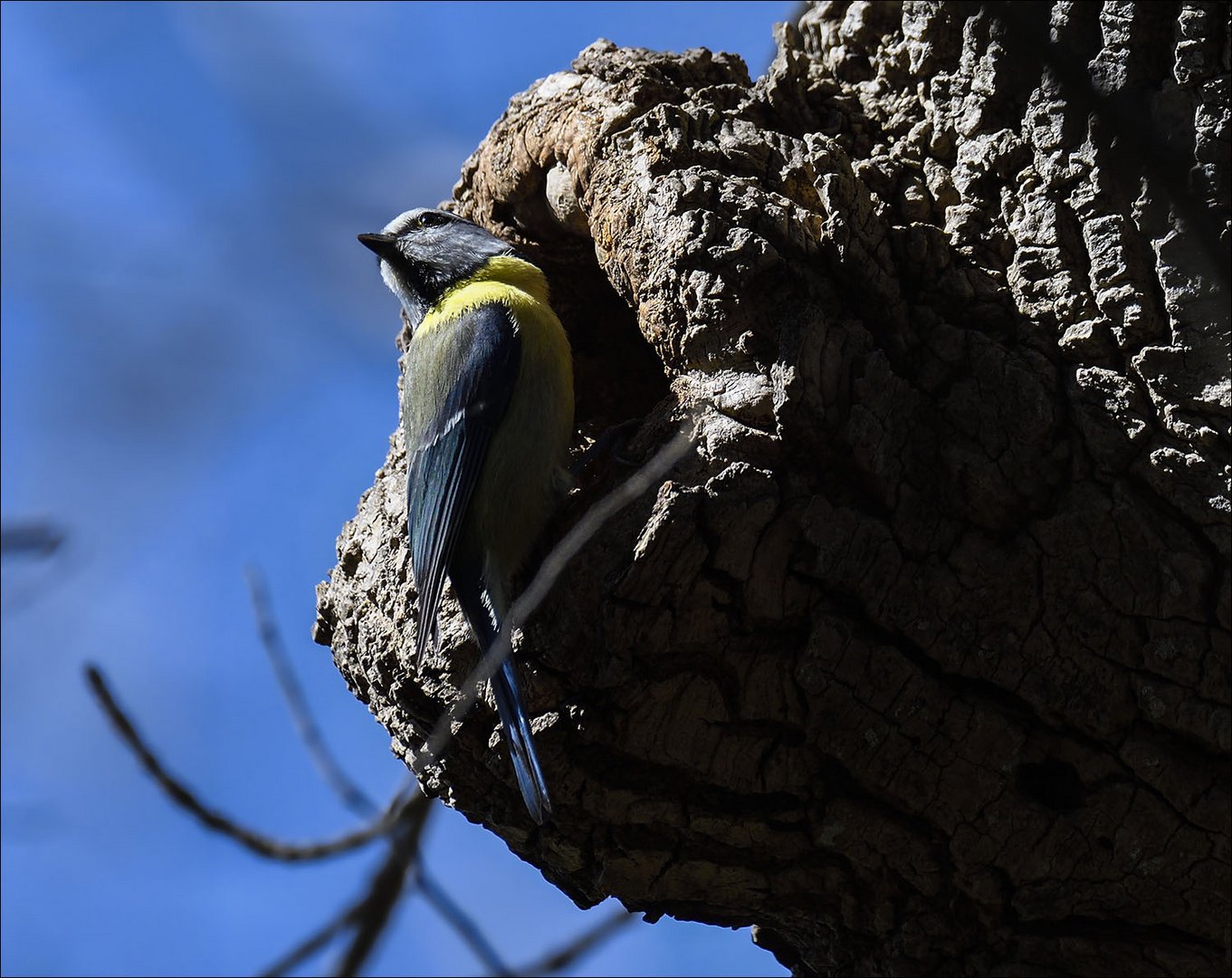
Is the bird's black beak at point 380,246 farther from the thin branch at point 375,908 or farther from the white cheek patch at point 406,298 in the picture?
the thin branch at point 375,908

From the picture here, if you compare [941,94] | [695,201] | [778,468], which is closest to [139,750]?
[778,468]

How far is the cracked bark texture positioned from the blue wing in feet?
0.44

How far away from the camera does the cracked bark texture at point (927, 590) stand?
6.82 ft

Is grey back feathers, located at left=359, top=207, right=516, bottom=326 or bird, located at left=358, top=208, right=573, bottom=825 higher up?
grey back feathers, located at left=359, top=207, right=516, bottom=326

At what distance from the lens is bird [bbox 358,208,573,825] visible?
2398mm

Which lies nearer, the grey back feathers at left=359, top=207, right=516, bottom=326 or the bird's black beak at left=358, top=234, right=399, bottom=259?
the grey back feathers at left=359, top=207, right=516, bottom=326

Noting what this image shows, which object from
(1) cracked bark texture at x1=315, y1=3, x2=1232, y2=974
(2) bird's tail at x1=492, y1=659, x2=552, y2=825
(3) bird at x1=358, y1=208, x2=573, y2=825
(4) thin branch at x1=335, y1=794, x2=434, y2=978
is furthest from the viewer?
(4) thin branch at x1=335, y1=794, x2=434, y2=978

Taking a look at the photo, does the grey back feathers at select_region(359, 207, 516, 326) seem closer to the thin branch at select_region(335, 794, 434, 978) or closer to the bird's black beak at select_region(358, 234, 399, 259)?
the bird's black beak at select_region(358, 234, 399, 259)

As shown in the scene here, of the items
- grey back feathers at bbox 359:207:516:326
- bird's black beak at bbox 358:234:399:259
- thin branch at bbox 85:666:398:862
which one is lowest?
thin branch at bbox 85:666:398:862

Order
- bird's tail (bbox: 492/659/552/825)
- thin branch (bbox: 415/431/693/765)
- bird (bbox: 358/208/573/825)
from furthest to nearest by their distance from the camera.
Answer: bird (bbox: 358/208/573/825) → bird's tail (bbox: 492/659/552/825) → thin branch (bbox: 415/431/693/765)

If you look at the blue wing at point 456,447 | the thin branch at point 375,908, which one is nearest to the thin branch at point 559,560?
the blue wing at point 456,447

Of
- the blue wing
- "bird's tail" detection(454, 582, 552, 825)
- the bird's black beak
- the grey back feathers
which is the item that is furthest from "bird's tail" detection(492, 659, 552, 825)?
the bird's black beak

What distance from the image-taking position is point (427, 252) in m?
3.59

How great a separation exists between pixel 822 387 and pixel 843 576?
364 mm
